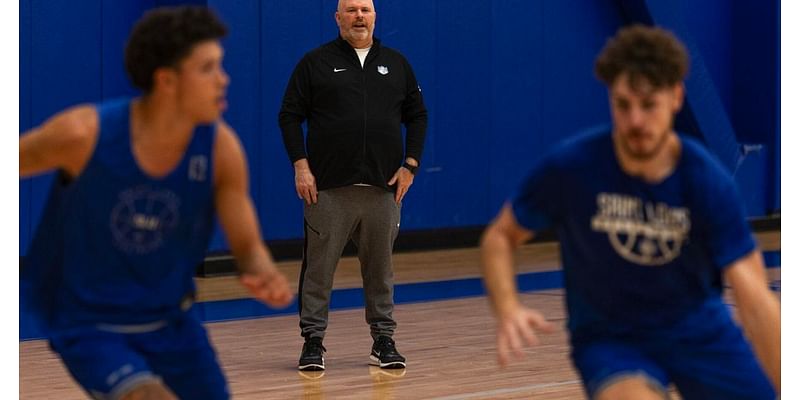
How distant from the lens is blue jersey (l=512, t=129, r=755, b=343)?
12.6 feet

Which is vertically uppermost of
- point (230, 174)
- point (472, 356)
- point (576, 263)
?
point (230, 174)

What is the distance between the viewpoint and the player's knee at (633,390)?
3.76 meters

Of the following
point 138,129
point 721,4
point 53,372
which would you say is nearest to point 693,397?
point 138,129

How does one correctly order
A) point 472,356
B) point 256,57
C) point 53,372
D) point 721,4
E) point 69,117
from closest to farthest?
point 69,117
point 53,372
point 472,356
point 256,57
point 721,4

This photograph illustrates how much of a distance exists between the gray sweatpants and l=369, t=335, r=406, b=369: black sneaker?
0.15 feet

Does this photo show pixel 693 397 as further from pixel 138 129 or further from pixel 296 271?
pixel 296 271

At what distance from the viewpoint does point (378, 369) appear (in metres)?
7.55

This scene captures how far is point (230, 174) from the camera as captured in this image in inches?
155

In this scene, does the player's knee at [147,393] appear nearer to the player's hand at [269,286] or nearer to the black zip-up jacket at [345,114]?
the player's hand at [269,286]

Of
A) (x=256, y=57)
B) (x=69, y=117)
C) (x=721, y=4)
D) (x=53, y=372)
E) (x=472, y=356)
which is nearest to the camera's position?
(x=69, y=117)

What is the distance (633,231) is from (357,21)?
385 cm

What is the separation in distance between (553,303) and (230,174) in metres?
6.86

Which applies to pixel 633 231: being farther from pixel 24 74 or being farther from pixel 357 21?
pixel 24 74

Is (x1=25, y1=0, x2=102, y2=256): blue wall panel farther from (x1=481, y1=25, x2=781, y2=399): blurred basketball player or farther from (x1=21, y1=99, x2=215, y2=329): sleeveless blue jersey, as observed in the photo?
(x1=481, y1=25, x2=781, y2=399): blurred basketball player
